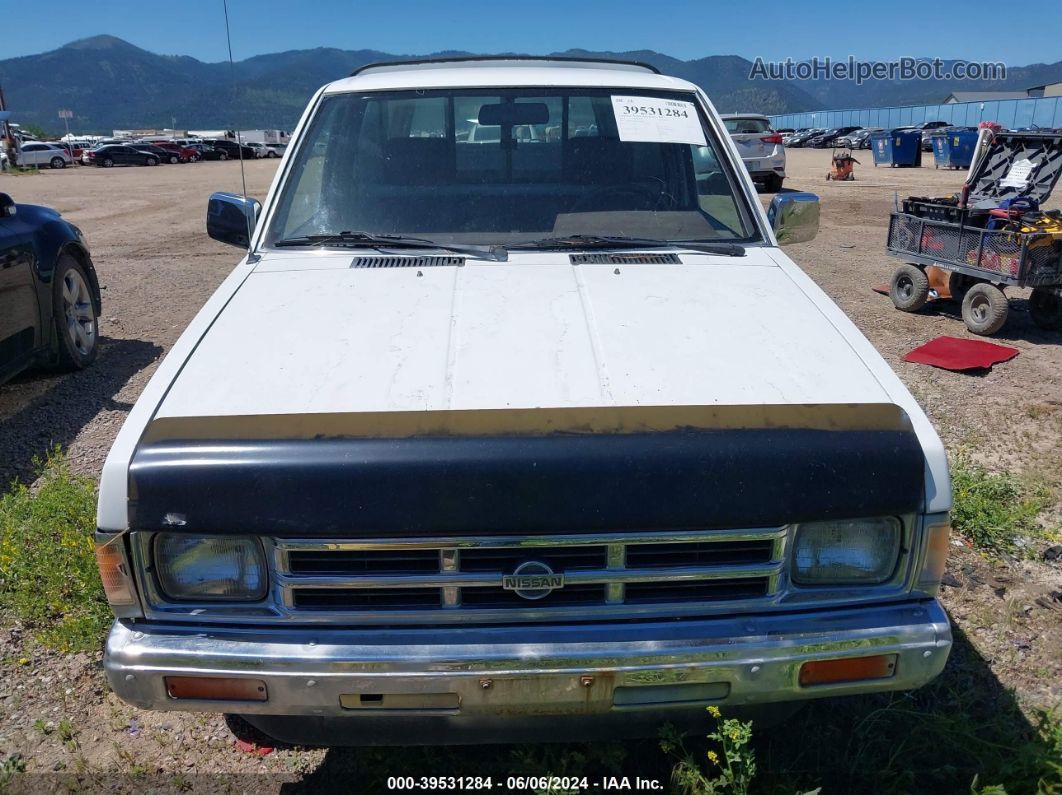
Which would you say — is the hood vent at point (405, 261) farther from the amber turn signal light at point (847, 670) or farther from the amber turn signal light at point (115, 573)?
the amber turn signal light at point (847, 670)

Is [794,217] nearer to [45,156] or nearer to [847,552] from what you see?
[847,552]

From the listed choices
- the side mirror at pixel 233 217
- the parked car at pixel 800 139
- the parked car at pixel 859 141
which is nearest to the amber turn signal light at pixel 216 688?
the side mirror at pixel 233 217

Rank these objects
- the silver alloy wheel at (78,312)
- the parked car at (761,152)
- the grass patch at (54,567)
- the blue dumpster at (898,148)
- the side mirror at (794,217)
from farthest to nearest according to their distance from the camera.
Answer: the blue dumpster at (898,148), the parked car at (761,152), the silver alloy wheel at (78,312), the side mirror at (794,217), the grass patch at (54,567)

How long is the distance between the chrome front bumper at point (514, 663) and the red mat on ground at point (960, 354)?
5223 millimetres

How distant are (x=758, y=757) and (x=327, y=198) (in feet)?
8.54

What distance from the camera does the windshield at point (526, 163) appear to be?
3.36m

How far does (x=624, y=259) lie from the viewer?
3.09 m

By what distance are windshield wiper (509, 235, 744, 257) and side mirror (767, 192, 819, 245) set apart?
446 mm

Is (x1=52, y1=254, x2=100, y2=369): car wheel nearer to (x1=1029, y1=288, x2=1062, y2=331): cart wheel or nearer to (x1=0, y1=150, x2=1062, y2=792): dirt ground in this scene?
(x1=0, y1=150, x2=1062, y2=792): dirt ground

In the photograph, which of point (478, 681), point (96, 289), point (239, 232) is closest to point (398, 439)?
point (478, 681)

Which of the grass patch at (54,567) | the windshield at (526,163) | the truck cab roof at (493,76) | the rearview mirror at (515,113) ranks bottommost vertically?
the grass patch at (54,567)

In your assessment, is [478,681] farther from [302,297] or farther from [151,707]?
[302,297]

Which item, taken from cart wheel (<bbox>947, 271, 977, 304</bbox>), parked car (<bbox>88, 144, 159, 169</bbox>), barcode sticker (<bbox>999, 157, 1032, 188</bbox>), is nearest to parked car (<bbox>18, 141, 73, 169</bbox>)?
parked car (<bbox>88, 144, 159, 169</bbox>)

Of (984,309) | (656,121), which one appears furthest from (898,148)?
(656,121)
